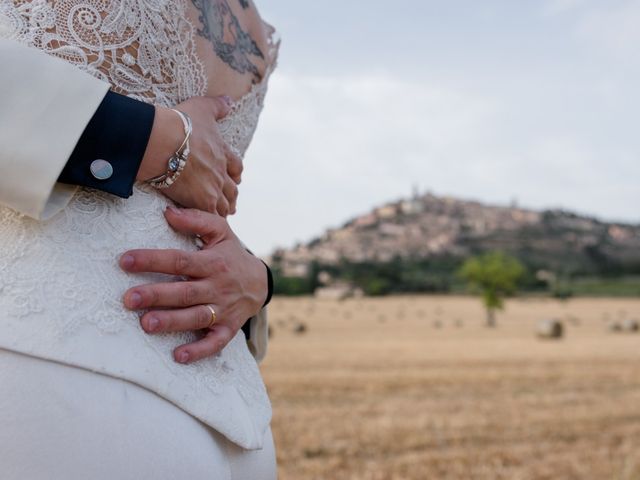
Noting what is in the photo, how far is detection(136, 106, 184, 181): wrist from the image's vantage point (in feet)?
3.83

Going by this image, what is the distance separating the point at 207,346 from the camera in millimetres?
1173

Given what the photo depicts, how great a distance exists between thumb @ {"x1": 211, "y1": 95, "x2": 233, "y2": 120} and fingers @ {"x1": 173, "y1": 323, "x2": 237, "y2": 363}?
0.39 metres

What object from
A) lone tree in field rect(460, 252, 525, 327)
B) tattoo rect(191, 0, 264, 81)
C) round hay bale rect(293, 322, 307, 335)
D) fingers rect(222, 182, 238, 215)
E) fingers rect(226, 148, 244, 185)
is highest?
tattoo rect(191, 0, 264, 81)

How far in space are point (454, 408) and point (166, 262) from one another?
8739mm

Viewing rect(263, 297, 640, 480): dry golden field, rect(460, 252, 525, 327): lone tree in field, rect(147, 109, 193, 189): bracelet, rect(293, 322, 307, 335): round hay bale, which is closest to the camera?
rect(147, 109, 193, 189): bracelet

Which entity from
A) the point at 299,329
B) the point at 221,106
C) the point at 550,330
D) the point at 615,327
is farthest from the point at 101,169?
the point at 615,327

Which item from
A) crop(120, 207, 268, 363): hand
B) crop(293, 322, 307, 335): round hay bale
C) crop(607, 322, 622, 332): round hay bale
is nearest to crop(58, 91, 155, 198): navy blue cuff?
crop(120, 207, 268, 363): hand

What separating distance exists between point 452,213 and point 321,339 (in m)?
107

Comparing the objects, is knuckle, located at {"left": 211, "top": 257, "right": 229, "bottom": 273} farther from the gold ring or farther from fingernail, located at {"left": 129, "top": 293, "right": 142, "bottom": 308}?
fingernail, located at {"left": 129, "top": 293, "right": 142, "bottom": 308}

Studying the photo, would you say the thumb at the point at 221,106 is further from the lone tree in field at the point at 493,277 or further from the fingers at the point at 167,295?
the lone tree in field at the point at 493,277

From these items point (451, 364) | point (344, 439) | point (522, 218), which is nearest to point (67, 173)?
point (344, 439)

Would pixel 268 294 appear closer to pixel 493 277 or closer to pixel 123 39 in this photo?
pixel 123 39

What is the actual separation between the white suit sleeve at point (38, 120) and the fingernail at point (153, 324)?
0.21 meters

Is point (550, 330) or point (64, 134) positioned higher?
point (64, 134)
